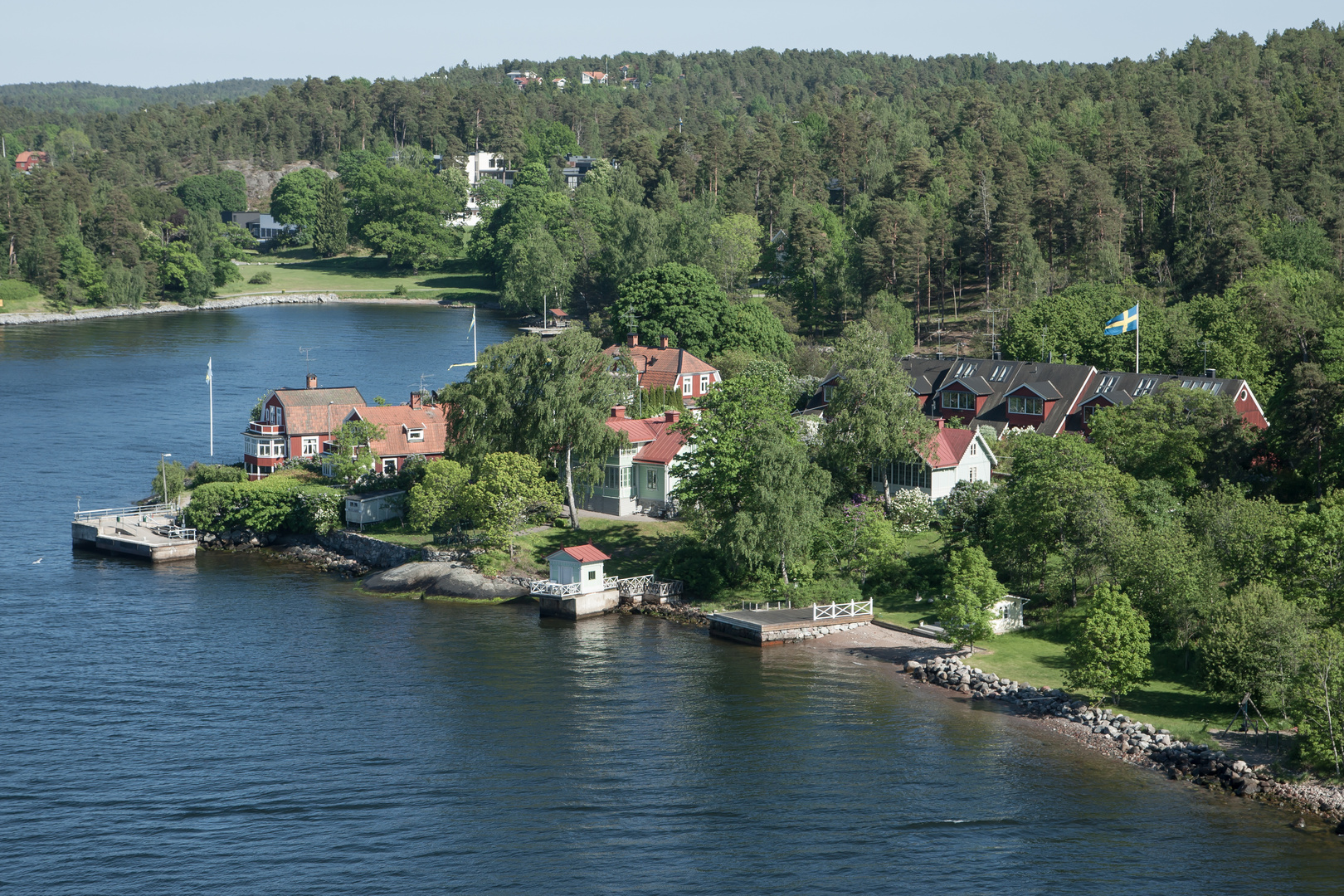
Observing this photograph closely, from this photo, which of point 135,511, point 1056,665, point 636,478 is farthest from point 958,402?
point 135,511

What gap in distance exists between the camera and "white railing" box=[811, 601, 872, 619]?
5816 cm

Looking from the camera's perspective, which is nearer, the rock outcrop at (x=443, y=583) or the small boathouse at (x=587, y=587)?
the small boathouse at (x=587, y=587)

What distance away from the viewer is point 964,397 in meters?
89.5

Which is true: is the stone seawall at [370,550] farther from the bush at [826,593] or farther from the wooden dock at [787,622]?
the bush at [826,593]

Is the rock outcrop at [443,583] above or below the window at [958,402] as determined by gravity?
below

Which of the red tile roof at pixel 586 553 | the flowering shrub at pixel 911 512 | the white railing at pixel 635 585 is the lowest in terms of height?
the white railing at pixel 635 585

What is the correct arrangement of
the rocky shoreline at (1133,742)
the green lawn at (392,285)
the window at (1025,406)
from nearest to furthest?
1. the rocky shoreline at (1133,742)
2. the window at (1025,406)
3. the green lawn at (392,285)

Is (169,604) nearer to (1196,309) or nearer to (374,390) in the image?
(374,390)

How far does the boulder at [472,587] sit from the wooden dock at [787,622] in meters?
10.9

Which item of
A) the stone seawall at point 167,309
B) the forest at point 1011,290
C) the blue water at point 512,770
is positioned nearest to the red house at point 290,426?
the blue water at point 512,770

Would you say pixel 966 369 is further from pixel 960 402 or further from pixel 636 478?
pixel 636 478

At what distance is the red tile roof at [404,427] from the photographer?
3105 inches

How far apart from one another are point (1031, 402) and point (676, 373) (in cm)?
2414

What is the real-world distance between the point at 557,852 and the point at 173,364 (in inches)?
4210
